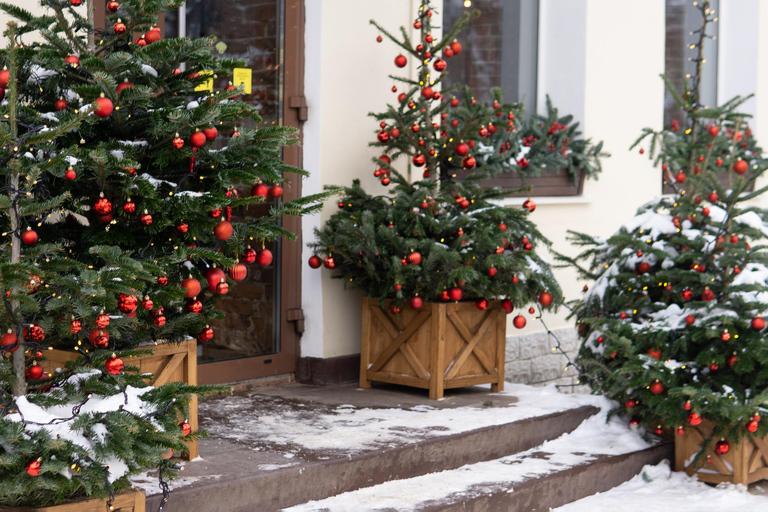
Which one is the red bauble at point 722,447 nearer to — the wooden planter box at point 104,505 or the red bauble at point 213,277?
the red bauble at point 213,277

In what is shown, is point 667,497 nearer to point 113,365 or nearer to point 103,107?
point 113,365

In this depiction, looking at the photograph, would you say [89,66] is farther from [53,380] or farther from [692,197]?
[692,197]

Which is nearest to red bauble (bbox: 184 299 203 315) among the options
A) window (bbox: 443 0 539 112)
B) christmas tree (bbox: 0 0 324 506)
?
christmas tree (bbox: 0 0 324 506)

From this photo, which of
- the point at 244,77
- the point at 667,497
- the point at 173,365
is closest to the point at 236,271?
the point at 173,365

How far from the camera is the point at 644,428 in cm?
552

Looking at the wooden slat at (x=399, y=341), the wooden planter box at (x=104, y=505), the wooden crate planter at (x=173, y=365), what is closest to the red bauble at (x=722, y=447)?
the wooden slat at (x=399, y=341)

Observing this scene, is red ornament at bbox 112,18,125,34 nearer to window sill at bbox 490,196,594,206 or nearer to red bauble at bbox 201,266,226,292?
red bauble at bbox 201,266,226,292

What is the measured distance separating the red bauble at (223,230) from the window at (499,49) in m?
3.97

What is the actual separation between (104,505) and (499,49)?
5.66m

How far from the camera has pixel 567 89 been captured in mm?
7988

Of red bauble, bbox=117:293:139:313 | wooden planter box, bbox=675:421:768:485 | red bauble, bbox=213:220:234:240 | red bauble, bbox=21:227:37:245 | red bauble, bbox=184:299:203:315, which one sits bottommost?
wooden planter box, bbox=675:421:768:485

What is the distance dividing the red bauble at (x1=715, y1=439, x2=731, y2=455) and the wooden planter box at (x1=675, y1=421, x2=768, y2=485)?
4 centimetres

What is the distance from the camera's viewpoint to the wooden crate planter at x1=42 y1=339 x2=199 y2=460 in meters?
3.85

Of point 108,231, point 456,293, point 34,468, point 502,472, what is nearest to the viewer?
point 34,468
